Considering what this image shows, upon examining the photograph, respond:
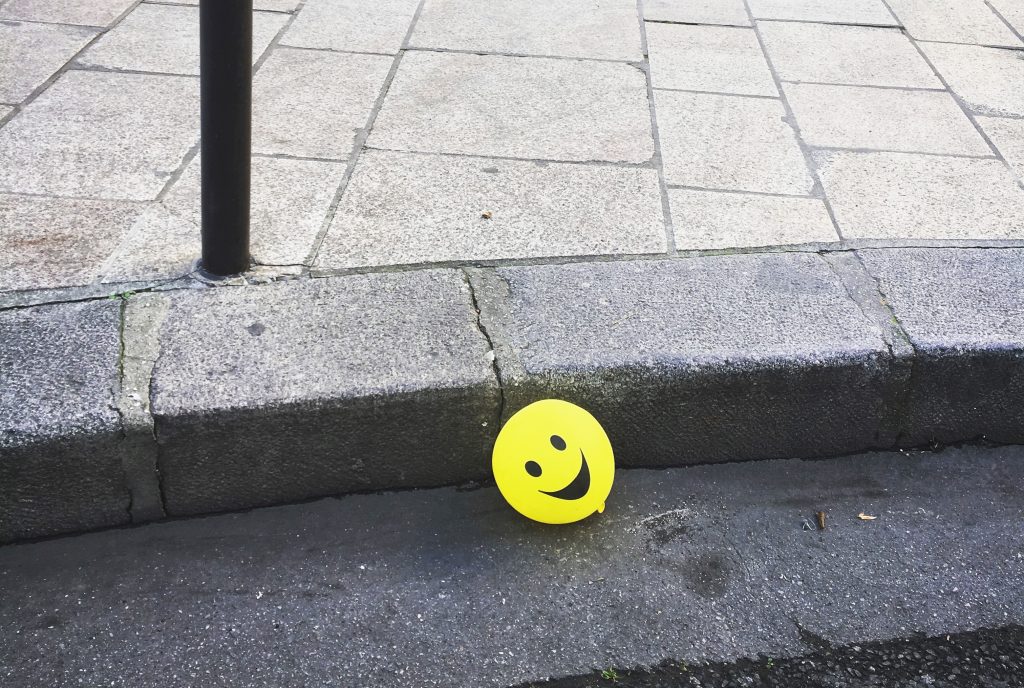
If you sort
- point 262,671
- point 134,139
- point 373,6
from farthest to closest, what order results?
point 373,6 < point 134,139 < point 262,671

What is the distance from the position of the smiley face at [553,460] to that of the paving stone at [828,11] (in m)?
3.60

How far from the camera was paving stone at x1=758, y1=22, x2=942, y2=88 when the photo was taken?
4473 mm

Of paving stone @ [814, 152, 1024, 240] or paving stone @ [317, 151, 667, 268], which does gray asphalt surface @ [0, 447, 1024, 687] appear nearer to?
paving stone @ [317, 151, 667, 268]

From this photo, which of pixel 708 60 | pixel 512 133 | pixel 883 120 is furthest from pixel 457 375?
pixel 708 60

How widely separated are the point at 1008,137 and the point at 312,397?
3.19 meters

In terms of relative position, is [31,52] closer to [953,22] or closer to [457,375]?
[457,375]

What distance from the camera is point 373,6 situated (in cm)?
499

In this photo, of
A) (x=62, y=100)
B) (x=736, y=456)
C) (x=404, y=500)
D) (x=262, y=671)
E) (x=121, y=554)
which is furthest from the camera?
(x=62, y=100)

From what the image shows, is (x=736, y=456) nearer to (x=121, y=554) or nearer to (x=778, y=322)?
(x=778, y=322)

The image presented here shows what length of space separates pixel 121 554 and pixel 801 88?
11.2ft

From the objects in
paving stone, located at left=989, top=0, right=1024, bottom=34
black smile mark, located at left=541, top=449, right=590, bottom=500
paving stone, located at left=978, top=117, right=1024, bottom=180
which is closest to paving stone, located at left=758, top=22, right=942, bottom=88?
paving stone, located at left=978, top=117, right=1024, bottom=180

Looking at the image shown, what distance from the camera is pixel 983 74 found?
4594 millimetres

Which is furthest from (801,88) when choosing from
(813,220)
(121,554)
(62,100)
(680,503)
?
(121,554)

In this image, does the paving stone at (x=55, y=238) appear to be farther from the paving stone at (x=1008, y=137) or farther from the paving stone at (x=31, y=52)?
the paving stone at (x=1008, y=137)
